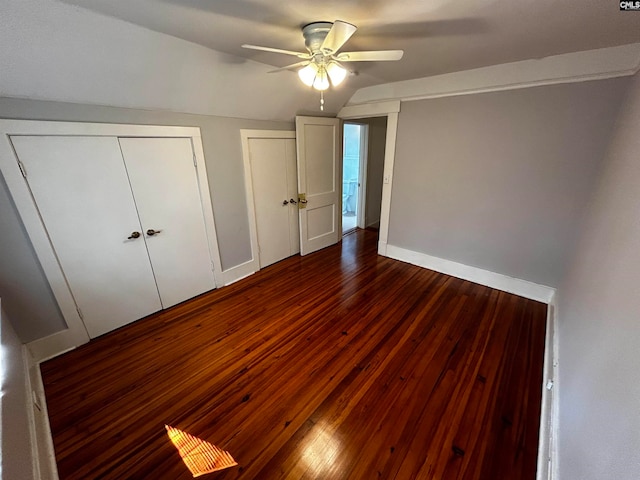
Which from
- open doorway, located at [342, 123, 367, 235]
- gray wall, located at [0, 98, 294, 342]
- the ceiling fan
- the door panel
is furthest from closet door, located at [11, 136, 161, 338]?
open doorway, located at [342, 123, 367, 235]

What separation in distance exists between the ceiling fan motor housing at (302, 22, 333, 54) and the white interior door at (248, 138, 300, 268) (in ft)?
4.80

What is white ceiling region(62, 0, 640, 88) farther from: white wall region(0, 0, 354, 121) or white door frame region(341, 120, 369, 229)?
white door frame region(341, 120, 369, 229)

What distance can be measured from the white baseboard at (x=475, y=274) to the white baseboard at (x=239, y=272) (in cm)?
196

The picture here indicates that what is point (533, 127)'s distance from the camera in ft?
8.05

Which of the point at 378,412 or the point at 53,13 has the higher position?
the point at 53,13

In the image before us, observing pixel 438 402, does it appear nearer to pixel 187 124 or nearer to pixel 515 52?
pixel 515 52

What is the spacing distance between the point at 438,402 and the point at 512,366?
747 millimetres

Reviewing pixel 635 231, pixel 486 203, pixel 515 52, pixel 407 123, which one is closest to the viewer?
pixel 635 231

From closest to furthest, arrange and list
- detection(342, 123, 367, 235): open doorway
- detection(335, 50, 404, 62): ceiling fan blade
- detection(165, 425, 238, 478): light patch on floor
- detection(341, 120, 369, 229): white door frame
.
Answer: detection(165, 425, 238, 478): light patch on floor → detection(335, 50, 404, 62): ceiling fan blade → detection(341, 120, 369, 229): white door frame → detection(342, 123, 367, 235): open doorway

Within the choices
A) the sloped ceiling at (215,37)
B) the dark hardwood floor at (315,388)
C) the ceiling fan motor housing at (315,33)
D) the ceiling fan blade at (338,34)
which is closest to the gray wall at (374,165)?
the sloped ceiling at (215,37)

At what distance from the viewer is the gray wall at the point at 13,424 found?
2.81 feet

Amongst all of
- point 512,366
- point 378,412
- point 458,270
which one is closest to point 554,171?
point 458,270

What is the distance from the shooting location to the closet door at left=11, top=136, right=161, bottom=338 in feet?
6.08

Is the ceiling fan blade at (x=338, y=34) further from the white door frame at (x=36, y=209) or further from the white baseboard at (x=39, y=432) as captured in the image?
the white baseboard at (x=39, y=432)
